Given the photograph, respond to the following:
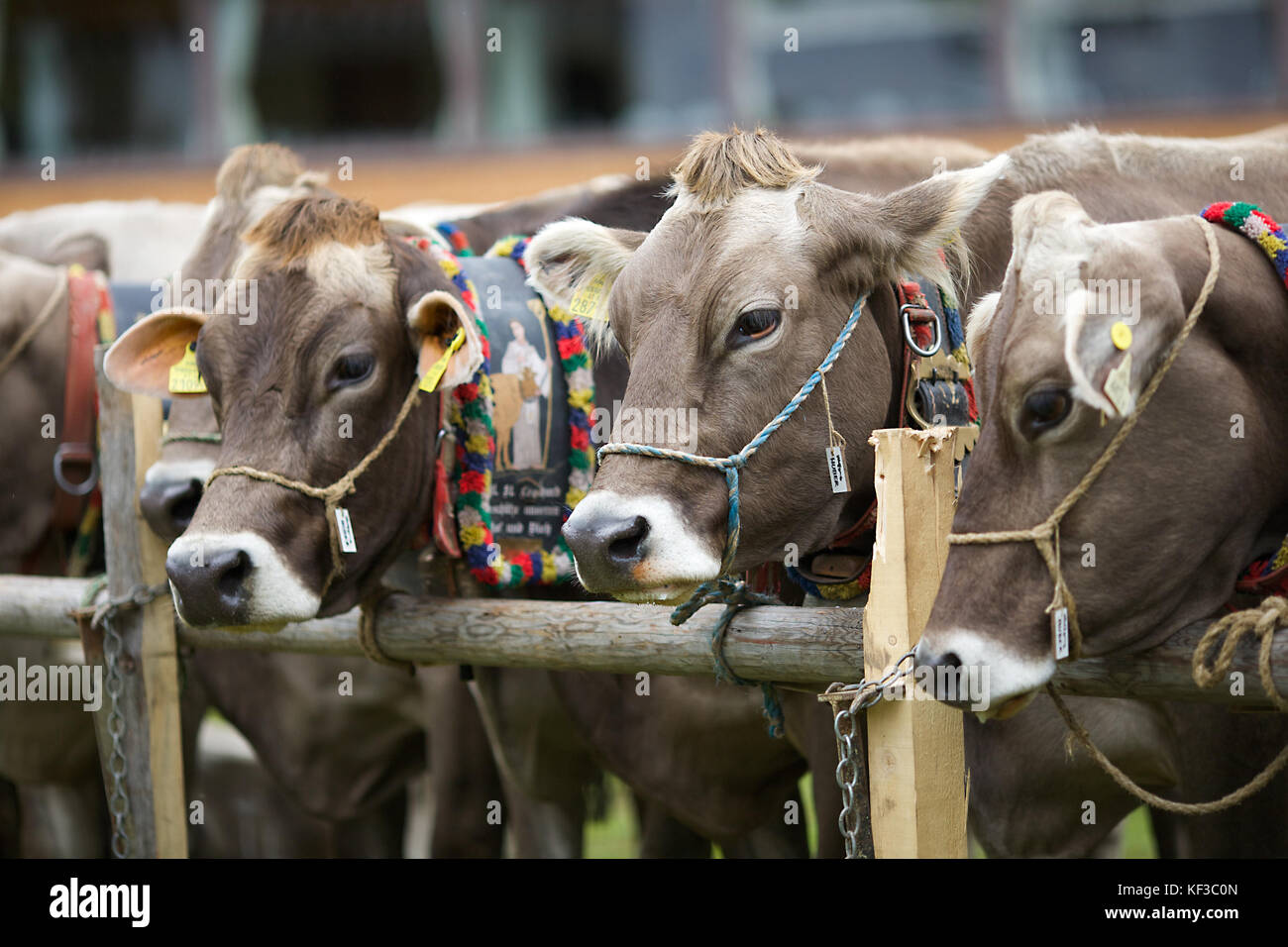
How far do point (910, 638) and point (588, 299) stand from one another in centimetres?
116

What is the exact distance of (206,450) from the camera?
12.1 ft

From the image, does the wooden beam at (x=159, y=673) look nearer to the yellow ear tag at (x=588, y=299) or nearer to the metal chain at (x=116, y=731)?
the metal chain at (x=116, y=731)

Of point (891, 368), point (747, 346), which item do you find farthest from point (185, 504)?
point (891, 368)

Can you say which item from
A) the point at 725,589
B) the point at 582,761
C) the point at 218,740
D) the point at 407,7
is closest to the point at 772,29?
the point at 407,7

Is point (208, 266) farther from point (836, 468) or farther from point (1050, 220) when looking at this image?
point (1050, 220)

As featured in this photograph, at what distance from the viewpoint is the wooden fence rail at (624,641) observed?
7.62ft

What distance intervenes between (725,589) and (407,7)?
8.08 metres

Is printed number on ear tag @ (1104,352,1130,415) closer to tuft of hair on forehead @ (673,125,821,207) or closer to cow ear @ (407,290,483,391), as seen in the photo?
tuft of hair on forehead @ (673,125,821,207)

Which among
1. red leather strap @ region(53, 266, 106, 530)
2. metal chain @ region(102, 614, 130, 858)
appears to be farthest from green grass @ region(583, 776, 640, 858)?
metal chain @ region(102, 614, 130, 858)

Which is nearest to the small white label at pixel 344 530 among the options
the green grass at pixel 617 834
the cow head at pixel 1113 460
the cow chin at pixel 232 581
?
the cow chin at pixel 232 581

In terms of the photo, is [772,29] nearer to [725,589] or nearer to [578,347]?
[578,347]

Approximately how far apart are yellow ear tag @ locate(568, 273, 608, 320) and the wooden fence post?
3.99 feet

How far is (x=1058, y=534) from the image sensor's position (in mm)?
2264
